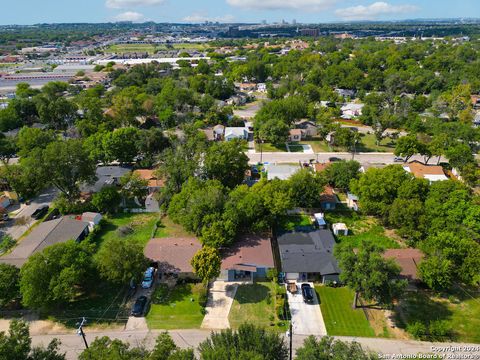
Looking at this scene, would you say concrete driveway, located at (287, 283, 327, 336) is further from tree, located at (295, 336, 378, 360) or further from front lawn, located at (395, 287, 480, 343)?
tree, located at (295, 336, 378, 360)

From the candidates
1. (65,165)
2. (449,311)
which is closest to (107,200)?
(65,165)

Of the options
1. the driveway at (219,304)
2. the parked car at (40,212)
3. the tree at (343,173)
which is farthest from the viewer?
the tree at (343,173)

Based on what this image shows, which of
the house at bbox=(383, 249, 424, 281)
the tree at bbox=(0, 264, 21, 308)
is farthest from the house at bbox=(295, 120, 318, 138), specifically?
the tree at bbox=(0, 264, 21, 308)

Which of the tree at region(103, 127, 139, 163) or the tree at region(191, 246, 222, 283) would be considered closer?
the tree at region(191, 246, 222, 283)

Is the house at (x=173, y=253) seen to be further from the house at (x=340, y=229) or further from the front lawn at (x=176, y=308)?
the house at (x=340, y=229)

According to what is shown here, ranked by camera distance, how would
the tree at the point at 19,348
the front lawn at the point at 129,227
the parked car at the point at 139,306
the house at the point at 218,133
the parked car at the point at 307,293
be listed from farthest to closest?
1. the house at the point at 218,133
2. the front lawn at the point at 129,227
3. the parked car at the point at 307,293
4. the parked car at the point at 139,306
5. the tree at the point at 19,348

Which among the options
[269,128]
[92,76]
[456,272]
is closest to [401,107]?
[269,128]

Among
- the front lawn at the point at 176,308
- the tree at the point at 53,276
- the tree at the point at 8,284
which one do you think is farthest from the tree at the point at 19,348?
the front lawn at the point at 176,308
